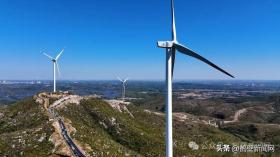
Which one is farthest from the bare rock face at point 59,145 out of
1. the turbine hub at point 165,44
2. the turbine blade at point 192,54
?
the turbine hub at point 165,44

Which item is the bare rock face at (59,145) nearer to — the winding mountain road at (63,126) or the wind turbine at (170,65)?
the winding mountain road at (63,126)

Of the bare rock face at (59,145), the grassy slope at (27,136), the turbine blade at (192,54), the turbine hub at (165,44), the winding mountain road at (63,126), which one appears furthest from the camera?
the grassy slope at (27,136)

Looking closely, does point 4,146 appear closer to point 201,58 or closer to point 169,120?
point 169,120

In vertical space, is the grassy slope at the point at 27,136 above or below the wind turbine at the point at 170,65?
below

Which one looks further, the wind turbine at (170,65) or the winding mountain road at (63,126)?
the winding mountain road at (63,126)

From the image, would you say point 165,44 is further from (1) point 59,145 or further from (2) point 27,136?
(2) point 27,136

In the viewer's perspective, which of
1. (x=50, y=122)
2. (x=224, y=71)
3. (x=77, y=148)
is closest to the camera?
(x=224, y=71)

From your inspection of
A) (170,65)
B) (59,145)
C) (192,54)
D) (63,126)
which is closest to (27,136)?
(59,145)

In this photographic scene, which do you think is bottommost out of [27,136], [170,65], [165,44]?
[27,136]

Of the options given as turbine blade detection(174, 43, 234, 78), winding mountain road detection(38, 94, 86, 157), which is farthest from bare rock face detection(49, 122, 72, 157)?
turbine blade detection(174, 43, 234, 78)

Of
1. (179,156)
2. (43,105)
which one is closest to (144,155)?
(179,156)

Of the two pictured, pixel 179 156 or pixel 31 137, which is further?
pixel 179 156
